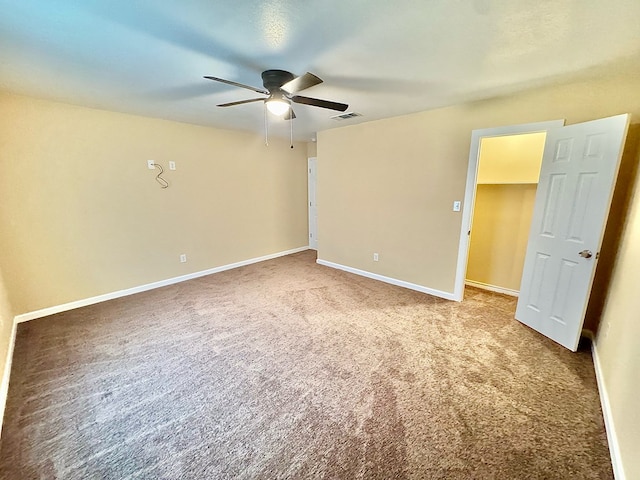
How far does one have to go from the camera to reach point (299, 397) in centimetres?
186

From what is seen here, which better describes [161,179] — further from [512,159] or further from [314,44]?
[512,159]

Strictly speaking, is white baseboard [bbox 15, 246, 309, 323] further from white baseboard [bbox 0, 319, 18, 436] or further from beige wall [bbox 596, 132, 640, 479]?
beige wall [bbox 596, 132, 640, 479]

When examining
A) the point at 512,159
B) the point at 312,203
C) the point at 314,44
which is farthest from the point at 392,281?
the point at 314,44

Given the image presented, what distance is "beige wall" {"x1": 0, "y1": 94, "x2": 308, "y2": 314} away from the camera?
277cm

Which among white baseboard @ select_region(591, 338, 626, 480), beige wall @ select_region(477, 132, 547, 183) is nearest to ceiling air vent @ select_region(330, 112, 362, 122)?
beige wall @ select_region(477, 132, 547, 183)

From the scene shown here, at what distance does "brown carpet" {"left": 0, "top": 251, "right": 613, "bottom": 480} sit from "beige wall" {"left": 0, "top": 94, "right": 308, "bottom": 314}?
0.61 metres

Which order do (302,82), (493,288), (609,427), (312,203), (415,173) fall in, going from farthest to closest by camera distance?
(312,203), (493,288), (415,173), (302,82), (609,427)

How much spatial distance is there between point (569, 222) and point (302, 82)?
254 centimetres

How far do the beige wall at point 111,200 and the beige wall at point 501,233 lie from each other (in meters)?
3.62

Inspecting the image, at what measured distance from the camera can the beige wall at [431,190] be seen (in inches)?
68.5

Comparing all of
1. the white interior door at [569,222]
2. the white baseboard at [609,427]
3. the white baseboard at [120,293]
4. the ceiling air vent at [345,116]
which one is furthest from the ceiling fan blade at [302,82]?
the white baseboard at [120,293]

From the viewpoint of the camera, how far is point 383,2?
1280 millimetres

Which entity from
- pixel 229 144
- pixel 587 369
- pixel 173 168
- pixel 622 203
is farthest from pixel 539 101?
pixel 173 168

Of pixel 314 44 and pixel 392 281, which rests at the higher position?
pixel 314 44
